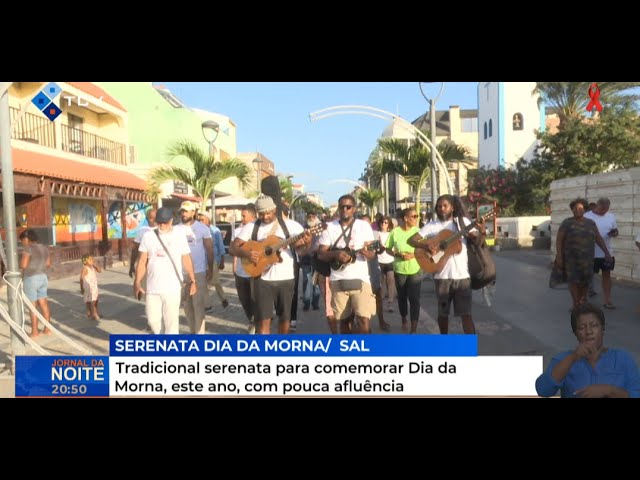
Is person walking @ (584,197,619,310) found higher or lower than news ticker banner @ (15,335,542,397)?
higher

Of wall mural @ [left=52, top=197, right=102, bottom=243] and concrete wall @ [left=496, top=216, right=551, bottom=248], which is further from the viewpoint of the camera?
concrete wall @ [left=496, top=216, right=551, bottom=248]

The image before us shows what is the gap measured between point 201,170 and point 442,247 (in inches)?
190

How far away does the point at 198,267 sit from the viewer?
5.88 metres

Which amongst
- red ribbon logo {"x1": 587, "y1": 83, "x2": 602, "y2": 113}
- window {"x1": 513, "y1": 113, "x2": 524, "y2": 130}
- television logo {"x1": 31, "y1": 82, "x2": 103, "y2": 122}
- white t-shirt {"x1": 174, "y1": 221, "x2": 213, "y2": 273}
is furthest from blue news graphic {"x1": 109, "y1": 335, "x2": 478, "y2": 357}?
window {"x1": 513, "y1": 113, "x2": 524, "y2": 130}

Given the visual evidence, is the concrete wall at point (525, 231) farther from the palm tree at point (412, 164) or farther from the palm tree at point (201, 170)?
the palm tree at point (201, 170)

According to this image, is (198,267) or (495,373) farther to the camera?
(198,267)

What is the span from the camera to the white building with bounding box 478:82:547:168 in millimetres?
6461

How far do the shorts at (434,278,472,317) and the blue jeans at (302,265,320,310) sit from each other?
3.11 metres

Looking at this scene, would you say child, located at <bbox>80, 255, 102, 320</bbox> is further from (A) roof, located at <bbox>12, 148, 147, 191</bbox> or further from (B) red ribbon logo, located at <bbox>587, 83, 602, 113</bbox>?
(B) red ribbon logo, located at <bbox>587, 83, 602, 113</bbox>

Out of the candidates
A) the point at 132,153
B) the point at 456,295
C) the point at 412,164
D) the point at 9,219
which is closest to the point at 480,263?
the point at 456,295

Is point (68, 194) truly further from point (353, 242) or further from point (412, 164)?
point (412, 164)
